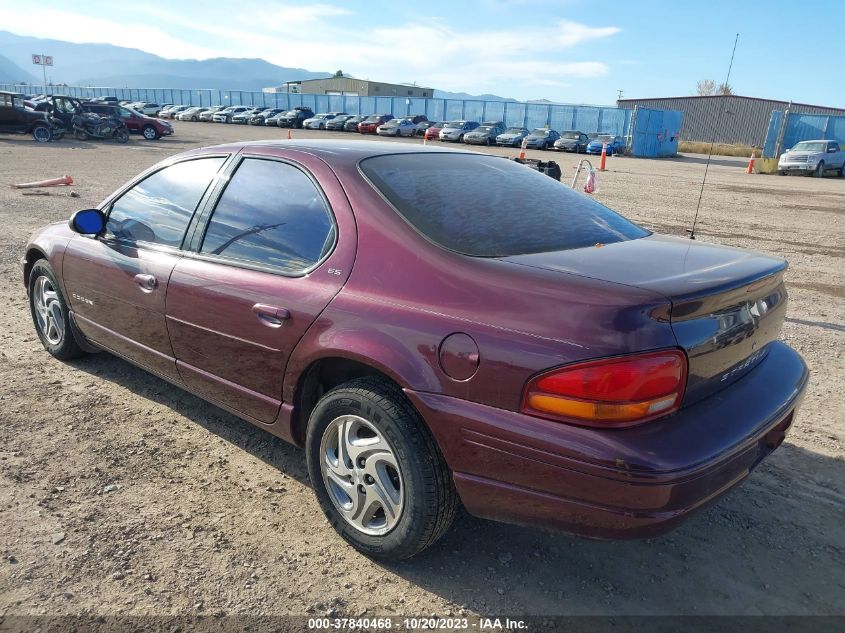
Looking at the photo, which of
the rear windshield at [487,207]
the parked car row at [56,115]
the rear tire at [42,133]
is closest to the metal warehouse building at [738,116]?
the parked car row at [56,115]

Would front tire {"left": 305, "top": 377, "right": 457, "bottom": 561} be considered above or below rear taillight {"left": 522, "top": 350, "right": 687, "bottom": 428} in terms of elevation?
below

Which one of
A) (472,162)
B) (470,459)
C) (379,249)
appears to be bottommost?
(470,459)

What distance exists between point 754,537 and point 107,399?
3.61 metres

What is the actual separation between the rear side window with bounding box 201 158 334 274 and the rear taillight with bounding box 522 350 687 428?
1161 mm

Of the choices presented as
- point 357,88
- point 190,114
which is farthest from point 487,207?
point 357,88

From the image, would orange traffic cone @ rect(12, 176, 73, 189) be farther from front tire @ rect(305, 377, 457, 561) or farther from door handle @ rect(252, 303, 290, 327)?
front tire @ rect(305, 377, 457, 561)

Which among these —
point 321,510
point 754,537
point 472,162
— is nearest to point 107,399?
point 321,510

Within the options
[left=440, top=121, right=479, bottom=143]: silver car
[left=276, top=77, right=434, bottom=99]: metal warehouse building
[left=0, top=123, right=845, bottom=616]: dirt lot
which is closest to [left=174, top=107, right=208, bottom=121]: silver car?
[left=440, top=121, right=479, bottom=143]: silver car

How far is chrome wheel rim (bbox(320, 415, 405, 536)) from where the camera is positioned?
7.97 ft

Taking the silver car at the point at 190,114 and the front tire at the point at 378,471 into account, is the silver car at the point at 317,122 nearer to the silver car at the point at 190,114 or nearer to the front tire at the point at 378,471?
the silver car at the point at 190,114

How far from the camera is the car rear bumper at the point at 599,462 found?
6.31ft

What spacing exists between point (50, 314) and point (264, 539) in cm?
275

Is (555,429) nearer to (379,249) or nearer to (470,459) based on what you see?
(470,459)

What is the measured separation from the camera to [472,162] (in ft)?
10.8
